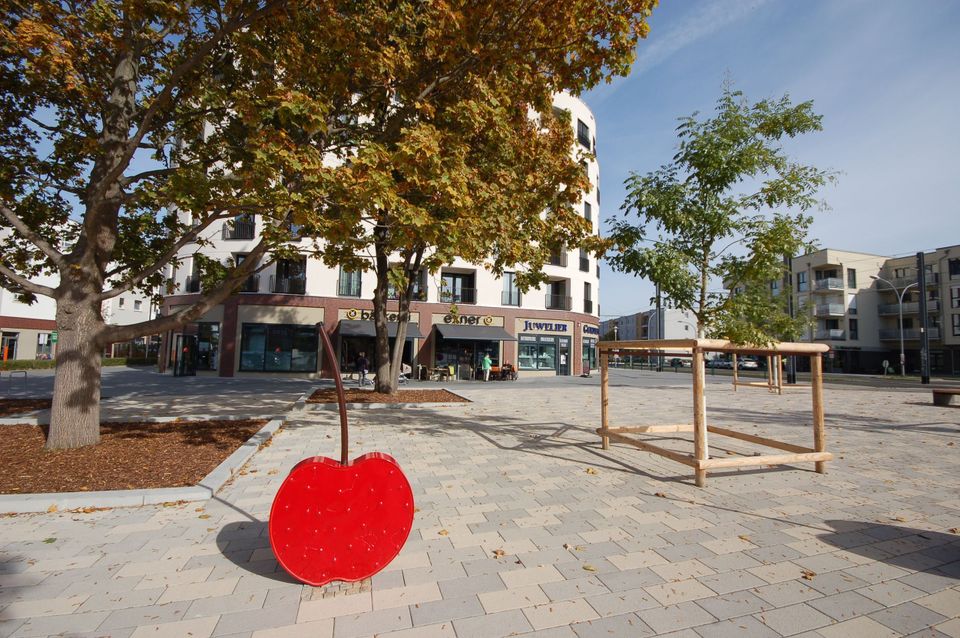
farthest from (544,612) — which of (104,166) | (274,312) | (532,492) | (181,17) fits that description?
(274,312)

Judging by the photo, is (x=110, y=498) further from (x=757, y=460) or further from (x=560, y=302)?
(x=560, y=302)

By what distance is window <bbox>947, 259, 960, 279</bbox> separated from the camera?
4441cm

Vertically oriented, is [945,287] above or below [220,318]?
above

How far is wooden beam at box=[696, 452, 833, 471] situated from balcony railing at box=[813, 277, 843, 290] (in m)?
55.7

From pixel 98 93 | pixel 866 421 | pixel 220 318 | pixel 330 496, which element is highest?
pixel 98 93

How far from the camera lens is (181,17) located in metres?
5.35

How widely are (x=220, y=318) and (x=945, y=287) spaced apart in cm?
6434

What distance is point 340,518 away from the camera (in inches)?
121

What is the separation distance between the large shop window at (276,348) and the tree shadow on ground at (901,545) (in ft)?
81.5

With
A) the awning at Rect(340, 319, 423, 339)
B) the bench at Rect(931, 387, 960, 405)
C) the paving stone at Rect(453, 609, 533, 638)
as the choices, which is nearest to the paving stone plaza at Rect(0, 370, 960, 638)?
the paving stone at Rect(453, 609, 533, 638)

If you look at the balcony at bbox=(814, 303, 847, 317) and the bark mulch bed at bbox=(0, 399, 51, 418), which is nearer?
the bark mulch bed at bbox=(0, 399, 51, 418)

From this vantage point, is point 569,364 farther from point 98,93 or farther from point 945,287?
point 945,287

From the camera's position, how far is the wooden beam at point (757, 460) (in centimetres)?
538

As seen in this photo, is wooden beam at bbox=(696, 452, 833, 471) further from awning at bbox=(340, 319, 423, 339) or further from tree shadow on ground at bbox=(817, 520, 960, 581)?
awning at bbox=(340, 319, 423, 339)
